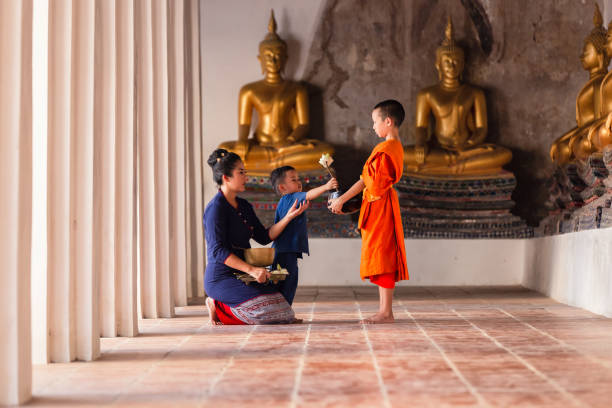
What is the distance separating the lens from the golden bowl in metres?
4.47

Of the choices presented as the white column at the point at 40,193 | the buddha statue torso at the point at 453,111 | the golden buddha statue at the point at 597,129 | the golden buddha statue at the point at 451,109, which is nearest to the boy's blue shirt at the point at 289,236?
the white column at the point at 40,193

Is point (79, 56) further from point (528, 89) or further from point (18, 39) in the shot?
point (528, 89)

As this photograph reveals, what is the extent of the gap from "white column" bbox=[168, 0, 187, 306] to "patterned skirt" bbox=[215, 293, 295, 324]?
121cm

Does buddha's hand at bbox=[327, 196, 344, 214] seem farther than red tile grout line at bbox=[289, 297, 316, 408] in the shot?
Yes

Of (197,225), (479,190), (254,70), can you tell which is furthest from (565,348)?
(254,70)

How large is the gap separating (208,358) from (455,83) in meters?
6.20

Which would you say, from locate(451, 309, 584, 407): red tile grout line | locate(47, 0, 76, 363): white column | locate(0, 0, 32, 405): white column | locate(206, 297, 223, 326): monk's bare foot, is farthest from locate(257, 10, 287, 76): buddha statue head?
locate(0, 0, 32, 405): white column

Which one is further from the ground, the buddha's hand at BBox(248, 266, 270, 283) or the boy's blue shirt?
the boy's blue shirt

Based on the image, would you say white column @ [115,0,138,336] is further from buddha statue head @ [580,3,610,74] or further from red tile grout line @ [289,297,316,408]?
buddha statue head @ [580,3,610,74]

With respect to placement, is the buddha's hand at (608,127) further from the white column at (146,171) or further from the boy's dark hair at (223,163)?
the white column at (146,171)

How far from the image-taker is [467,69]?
908 cm

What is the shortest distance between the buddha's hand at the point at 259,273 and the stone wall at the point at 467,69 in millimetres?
4641

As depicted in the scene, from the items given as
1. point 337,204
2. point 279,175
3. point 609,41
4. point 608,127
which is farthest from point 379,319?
point 609,41

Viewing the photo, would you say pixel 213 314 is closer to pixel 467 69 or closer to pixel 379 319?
pixel 379 319
